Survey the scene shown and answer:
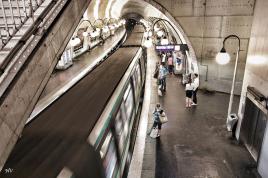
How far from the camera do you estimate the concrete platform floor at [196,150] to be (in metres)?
6.81

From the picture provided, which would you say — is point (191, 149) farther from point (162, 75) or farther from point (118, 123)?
point (162, 75)

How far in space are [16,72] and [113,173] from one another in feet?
8.73

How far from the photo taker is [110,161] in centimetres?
438

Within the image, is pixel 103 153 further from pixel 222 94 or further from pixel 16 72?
pixel 222 94

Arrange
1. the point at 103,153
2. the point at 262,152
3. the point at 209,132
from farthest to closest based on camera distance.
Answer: the point at 209,132 < the point at 262,152 < the point at 103,153

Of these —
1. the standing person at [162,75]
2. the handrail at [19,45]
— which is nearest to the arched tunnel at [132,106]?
the handrail at [19,45]

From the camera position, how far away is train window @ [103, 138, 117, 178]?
408 cm

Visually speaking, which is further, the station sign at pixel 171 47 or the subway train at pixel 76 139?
the station sign at pixel 171 47

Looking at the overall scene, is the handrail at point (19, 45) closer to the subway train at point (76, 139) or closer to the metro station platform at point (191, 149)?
the subway train at point (76, 139)

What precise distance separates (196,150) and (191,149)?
0.17m

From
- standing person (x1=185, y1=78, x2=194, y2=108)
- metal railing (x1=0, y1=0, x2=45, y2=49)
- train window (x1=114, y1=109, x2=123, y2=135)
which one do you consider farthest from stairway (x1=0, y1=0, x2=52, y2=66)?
standing person (x1=185, y1=78, x2=194, y2=108)

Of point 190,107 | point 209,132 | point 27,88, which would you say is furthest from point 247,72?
point 27,88

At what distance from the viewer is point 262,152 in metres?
6.46

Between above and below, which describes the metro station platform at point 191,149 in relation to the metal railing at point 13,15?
below
